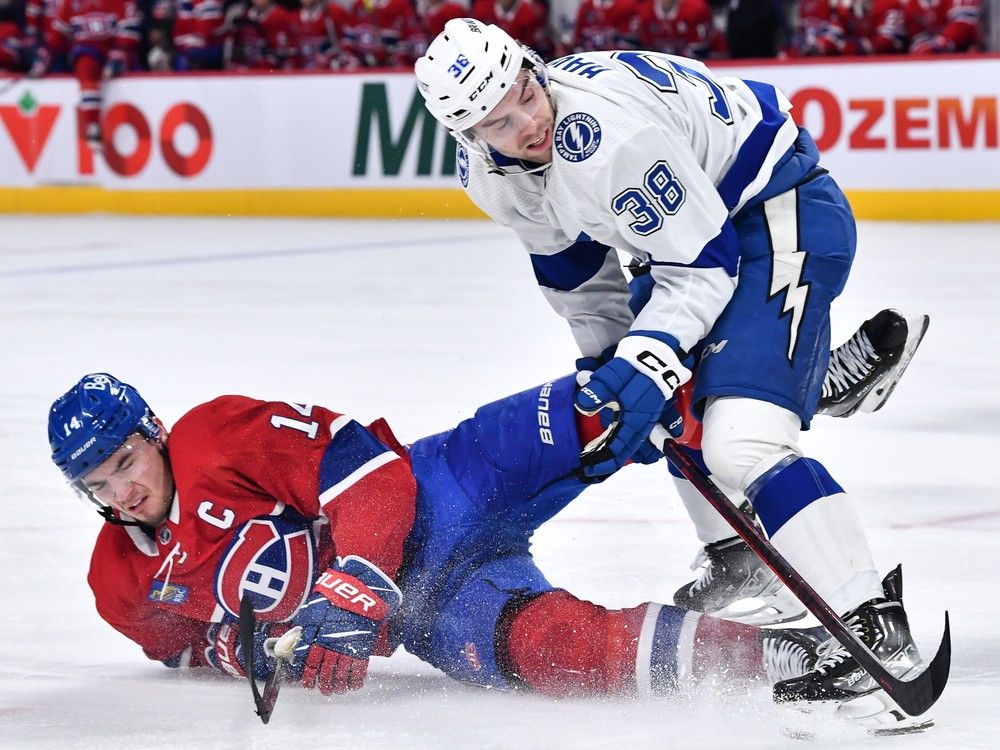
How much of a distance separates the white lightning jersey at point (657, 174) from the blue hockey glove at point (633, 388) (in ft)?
0.13

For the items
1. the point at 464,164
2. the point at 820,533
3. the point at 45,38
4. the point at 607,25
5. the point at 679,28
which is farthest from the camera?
the point at 45,38

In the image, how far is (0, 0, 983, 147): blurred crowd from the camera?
10695mm

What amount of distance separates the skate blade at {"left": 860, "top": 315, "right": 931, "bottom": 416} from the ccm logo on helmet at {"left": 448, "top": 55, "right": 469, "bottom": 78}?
103cm

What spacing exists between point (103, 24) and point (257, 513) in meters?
10.7

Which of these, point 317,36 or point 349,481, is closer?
point 349,481

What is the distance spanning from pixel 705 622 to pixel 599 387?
0.39m

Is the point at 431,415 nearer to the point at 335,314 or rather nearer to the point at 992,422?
the point at 992,422

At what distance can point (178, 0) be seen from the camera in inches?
508

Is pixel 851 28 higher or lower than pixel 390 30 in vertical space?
higher

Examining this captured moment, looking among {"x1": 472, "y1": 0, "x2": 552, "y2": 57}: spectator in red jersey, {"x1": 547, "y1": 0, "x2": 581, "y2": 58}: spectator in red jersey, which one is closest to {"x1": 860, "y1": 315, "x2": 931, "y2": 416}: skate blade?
{"x1": 472, "y1": 0, "x2": 552, "y2": 57}: spectator in red jersey

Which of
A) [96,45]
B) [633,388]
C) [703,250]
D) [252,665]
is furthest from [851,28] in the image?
[252,665]

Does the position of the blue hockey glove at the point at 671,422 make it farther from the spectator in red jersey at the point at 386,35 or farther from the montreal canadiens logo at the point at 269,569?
the spectator in red jersey at the point at 386,35

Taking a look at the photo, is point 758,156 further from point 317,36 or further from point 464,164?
point 317,36

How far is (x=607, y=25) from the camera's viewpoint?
459 inches
